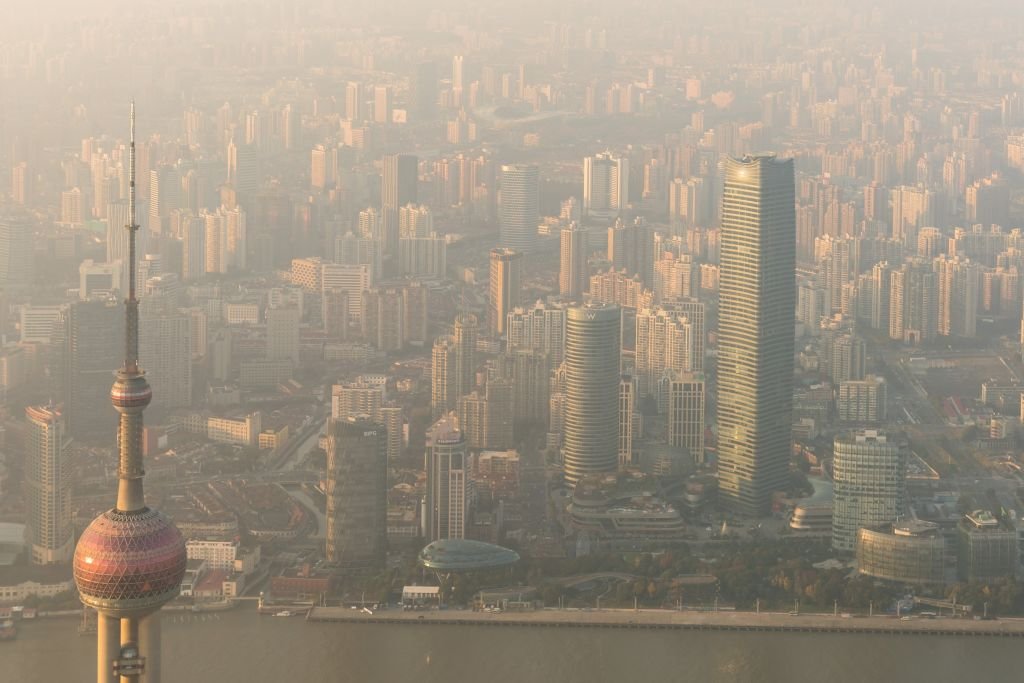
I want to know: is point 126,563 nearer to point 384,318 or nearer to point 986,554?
point 986,554

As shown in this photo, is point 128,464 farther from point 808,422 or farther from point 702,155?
point 702,155

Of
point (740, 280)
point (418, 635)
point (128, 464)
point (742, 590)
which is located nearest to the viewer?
point (128, 464)

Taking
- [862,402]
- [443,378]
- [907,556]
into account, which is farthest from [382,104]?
[907,556]

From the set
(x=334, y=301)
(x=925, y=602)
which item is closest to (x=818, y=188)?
(x=334, y=301)

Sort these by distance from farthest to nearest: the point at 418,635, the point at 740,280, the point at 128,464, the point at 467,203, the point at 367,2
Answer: the point at 467,203
the point at 367,2
the point at 740,280
the point at 418,635
the point at 128,464

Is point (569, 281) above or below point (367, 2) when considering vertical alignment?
below

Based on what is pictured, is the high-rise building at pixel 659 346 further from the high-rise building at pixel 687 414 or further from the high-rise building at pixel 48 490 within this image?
the high-rise building at pixel 48 490

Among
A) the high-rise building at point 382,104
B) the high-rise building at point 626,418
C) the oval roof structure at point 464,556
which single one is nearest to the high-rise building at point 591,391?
the high-rise building at point 626,418
